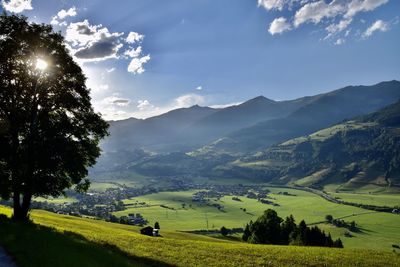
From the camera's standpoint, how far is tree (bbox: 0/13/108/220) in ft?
148

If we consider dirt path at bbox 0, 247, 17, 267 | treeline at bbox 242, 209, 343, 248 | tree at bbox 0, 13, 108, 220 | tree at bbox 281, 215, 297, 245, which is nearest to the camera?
dirt path at bbox 0, 247, 17, 267

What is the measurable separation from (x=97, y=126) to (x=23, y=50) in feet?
43.0

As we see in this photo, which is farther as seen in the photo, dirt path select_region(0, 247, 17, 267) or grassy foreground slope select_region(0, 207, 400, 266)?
grassy foreground slope select_region(0, 207, 400, 266)

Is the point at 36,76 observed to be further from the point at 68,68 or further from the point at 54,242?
the point at 54,242

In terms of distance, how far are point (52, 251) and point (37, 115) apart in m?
22.6

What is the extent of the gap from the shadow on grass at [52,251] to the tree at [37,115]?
23.4 feet

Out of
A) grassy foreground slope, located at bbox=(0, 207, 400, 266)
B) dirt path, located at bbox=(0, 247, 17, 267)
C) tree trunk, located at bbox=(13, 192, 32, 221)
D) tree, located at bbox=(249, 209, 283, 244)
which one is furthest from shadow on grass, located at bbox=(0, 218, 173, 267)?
tree, located at bbox=(249, 209, 283, 244)

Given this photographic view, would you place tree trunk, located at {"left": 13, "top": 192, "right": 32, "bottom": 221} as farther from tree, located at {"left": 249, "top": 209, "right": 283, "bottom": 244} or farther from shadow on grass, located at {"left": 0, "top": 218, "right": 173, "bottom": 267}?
tree, located at {"left": 249, "top": 209, "right": 283, "bottom": 244}

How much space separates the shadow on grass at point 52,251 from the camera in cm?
2822

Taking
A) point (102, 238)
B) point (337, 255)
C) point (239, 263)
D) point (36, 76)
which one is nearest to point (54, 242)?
point (102, 238)

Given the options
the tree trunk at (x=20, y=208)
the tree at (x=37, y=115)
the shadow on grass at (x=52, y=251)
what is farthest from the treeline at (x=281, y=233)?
the shadow on grass at (x=52, y=251)

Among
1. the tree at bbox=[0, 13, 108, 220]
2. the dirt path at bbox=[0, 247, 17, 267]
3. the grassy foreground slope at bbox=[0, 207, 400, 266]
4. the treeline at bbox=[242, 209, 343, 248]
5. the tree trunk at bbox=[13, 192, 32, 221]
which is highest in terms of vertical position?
the tree at bbox=[0, 13, 108, 220]

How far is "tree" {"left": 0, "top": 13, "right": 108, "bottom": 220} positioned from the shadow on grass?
712cm

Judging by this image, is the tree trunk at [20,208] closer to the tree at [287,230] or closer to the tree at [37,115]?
the tree at [37,115]
